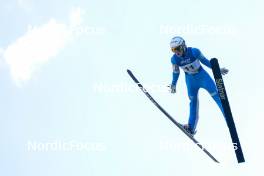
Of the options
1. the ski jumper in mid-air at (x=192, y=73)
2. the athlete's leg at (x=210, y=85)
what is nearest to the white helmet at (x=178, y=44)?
the ski jumper in mid-air at (x=192, y=73)

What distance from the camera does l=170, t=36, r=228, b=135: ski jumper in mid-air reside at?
16.0 m

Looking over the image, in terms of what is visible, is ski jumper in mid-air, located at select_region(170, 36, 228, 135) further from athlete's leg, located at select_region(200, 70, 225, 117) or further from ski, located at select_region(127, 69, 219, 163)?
ski, located at select_region(127, 69, 219, 163)

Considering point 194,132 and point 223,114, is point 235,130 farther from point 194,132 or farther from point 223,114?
point 194,132

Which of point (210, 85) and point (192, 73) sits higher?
point (192, 73)

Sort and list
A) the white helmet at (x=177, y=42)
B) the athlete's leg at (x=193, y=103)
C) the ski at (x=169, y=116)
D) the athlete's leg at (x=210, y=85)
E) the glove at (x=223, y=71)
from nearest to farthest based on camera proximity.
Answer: the glove at (x=223, y=71)
the white helmet at (x=177, y=42)
the athlete's leg at (x=210, y=85)
the athlete's leg at (x=193, y=103)
the ski at (x=169, y=116)

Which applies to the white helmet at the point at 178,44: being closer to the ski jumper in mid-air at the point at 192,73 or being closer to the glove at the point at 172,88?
the ski jumper in mid-air at the point at 192,73

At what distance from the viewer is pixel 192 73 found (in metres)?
16.5

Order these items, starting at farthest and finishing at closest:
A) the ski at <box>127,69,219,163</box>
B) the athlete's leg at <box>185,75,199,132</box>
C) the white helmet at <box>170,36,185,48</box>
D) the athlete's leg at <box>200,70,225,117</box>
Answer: the ski at <box>127,69,219,163</box>
the athlete's leg at <box>185,75,199,132</box>
the athlete's leg at <box>200,70,225,117</box>
the white helmet at <box>170,36,185,48</box>

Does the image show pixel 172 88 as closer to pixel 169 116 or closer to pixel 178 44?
pixel 169 116

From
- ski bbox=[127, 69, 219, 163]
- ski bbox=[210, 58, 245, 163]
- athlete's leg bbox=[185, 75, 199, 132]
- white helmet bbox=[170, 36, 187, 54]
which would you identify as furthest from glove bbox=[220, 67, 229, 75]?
ski bbox=[127, 69, 219, 163]

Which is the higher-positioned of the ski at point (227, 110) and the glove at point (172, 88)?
the glove at point (172, 88)

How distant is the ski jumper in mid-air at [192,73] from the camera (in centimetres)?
1598

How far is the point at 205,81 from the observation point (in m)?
16.5

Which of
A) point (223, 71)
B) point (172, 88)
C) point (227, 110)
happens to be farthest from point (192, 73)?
point (227, 110)
